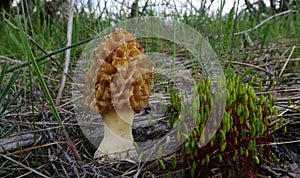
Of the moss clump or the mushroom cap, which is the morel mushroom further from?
the moss clump

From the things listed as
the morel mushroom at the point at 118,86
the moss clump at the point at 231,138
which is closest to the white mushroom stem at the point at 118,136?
the morel mushroom at the point at 118,86

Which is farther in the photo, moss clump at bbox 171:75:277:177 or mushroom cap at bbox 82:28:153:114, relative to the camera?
mushroom cap at bbox 82:28:153:114

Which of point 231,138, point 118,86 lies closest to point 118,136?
point 118,86

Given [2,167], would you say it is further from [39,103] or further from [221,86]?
[221,86]

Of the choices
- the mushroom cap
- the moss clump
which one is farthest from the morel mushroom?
the moss clump

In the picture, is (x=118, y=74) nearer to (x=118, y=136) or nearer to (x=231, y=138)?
(x=118, y=136)
